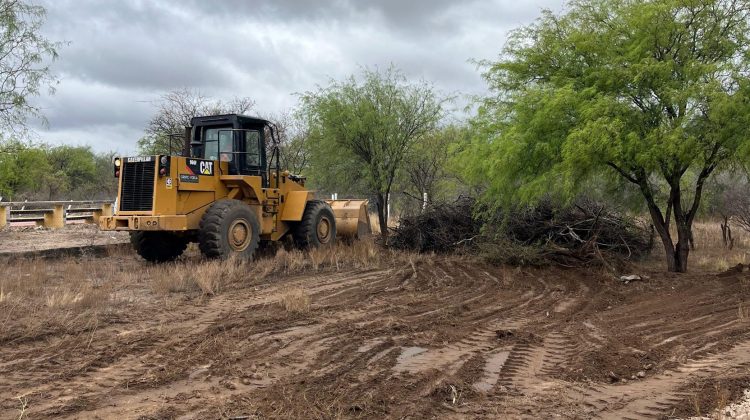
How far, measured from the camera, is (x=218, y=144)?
13414 millimetres

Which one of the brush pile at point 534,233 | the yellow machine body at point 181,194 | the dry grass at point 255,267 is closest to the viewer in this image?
the dry grass at point 255,267

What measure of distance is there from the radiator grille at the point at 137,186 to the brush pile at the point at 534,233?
6451 mm

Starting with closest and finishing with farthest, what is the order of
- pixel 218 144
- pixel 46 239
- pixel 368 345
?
pixel 368 345 < pixel 218 144 < pixel 46 239

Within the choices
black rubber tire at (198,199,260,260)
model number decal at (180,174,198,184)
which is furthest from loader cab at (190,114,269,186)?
black rubber tire at (198,199,260,260)

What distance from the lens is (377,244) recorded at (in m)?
16.7

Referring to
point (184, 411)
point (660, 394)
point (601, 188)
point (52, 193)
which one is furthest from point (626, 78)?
point (52, 193)

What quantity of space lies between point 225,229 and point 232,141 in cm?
227

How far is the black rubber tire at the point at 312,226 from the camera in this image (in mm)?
14500

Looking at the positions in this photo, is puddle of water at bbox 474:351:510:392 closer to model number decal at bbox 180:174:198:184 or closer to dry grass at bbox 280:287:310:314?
dry grass at bbox 280:287:310:314

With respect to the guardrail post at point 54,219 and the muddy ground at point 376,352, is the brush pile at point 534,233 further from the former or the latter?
the guardrail post at point 54,219

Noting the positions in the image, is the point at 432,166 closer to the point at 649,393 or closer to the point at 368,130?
the point at 368,130

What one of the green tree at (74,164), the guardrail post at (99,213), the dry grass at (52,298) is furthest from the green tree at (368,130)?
the green tree at (74,164)

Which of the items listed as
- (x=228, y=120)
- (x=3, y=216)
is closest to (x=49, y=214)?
(x=3, y=216)

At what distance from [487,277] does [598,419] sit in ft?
22.7
